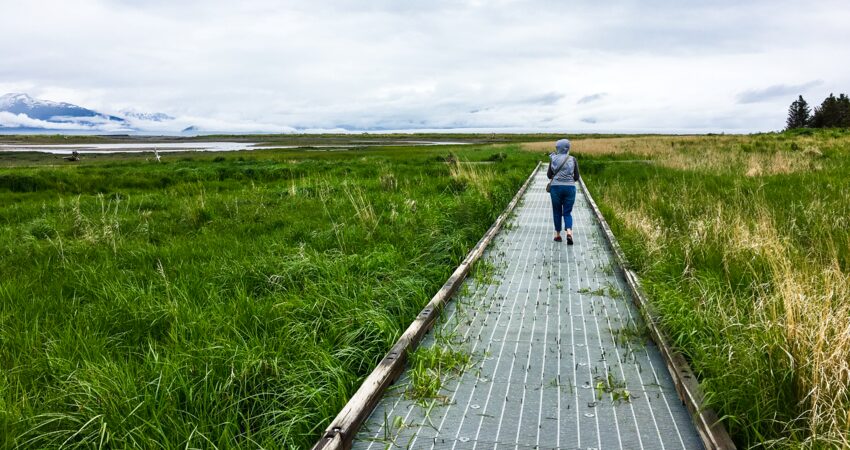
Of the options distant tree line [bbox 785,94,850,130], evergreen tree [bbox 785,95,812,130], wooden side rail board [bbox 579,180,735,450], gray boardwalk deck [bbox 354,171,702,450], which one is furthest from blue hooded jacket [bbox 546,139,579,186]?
evergreen tree [bbox 785,95,812,130]

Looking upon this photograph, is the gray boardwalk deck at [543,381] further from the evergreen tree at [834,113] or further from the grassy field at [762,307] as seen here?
the evergreen tree at [834,113]

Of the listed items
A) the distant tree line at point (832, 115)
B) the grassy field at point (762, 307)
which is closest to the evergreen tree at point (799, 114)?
the distant tree line at point (832, 115)

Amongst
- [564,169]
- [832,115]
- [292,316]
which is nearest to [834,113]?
[832,115]

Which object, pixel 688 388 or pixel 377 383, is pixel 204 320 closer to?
pixel 377 383

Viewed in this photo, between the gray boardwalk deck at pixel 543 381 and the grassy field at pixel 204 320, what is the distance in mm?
529

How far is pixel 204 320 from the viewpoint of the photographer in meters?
4.33

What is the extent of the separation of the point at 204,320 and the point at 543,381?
3088 millimetres

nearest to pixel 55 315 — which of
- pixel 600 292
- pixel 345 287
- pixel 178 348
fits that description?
pixel 178 348

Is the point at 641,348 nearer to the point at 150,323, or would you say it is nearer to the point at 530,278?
the point at 530,278

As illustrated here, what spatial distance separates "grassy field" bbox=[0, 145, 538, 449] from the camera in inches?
118

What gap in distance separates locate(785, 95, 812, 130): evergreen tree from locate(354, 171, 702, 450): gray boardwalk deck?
10315 cm

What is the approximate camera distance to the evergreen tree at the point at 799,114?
83.9 meters

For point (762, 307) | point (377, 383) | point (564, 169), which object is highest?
point (564, 169)

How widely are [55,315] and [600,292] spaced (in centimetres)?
585
